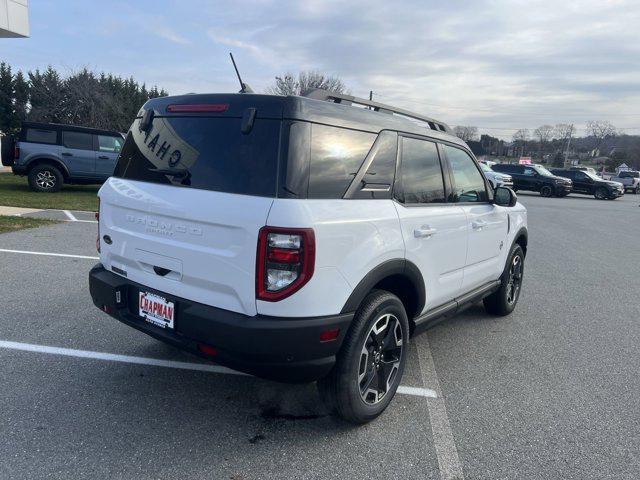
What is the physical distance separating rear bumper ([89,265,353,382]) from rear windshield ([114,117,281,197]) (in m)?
0.67

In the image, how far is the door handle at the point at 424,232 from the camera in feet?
10.6

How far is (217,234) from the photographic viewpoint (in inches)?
102

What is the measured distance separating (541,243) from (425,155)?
7.97m

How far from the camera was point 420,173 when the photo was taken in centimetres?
351

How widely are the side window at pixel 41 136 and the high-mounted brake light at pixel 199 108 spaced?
40.5 ft

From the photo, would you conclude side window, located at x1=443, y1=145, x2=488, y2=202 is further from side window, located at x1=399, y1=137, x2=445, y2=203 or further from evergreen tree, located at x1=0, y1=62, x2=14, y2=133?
evergreen tree, located at x1=0, y1=62, x2=14, y2=133

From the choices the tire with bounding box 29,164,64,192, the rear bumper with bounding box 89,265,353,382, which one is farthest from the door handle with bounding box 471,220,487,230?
the tire with bounding box 29,164,64,192

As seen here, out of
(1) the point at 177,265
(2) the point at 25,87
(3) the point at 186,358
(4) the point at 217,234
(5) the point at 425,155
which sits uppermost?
(2) the point at 25,87

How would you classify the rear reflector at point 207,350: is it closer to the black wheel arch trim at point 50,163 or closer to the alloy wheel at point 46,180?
the black wheel arch trim at point 50,163

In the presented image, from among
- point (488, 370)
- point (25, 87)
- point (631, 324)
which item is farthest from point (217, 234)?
point (25, 87)

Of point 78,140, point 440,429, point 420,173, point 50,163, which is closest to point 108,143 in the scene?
point 78,140

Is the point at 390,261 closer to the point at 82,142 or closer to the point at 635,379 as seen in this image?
the point at 635,379

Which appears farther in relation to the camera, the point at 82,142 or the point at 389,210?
the point at 82,142

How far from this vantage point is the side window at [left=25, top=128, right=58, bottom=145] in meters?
13.3
